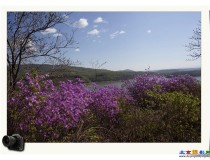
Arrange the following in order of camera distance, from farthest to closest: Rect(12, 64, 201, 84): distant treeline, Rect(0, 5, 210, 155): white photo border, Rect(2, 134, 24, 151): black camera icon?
Rect(12, 64, 201, 84): distant treeline
Rect(0, 5, 210, 155): white photo border
Rect(2, 134, 24, 151): black camera icon

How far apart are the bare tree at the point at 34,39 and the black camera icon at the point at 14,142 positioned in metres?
0.73

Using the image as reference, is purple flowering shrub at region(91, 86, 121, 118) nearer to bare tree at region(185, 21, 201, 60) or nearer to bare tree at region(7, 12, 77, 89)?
bare tree at region(7, 12, 77, 89)

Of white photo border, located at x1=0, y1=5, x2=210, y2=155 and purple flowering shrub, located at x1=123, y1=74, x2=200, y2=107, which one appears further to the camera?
purple flowering shrub, located at x1=123, y1=74, x2=200, y2=107

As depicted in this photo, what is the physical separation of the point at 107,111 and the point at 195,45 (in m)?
1.46

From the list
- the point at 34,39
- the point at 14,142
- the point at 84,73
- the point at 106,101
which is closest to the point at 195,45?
the point at 106,101

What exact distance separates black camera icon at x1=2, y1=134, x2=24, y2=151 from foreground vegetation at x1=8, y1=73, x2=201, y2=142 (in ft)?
0.50

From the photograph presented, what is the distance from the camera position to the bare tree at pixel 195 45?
570 cm

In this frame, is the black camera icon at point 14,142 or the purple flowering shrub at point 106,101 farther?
the purple flowering shrub at point 106,101

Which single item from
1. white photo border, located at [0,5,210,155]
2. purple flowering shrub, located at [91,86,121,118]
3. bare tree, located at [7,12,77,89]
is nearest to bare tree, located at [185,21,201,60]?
white photo border, located at [0,5,210,155]

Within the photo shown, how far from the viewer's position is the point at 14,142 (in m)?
5.55

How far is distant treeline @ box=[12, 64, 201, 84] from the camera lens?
19.2 feet
